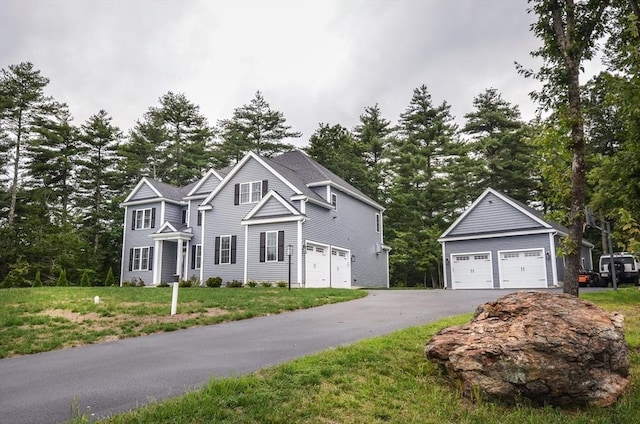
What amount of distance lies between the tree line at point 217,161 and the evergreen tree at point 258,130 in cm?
11

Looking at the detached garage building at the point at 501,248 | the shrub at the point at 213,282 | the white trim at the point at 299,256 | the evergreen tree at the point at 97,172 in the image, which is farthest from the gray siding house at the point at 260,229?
the evergreen tree at the point at 97,172

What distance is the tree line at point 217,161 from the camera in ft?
108

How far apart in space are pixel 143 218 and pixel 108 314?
22190mm

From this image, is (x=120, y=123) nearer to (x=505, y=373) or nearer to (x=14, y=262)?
(x=14, y=262)

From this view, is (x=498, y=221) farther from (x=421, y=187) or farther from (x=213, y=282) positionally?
(x=213, y=282)

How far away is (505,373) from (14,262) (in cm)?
3477

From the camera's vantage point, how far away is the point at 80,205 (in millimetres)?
42594

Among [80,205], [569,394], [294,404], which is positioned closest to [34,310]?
[294,404]

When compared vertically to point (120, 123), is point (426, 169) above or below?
below

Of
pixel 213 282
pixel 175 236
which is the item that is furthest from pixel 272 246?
pixel 175 236

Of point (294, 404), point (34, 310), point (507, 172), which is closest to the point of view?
point (294, 404)

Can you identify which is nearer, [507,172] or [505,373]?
[505,373]

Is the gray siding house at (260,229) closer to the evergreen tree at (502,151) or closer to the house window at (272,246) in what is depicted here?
the house window at (272,246)

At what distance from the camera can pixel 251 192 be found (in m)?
25.8
